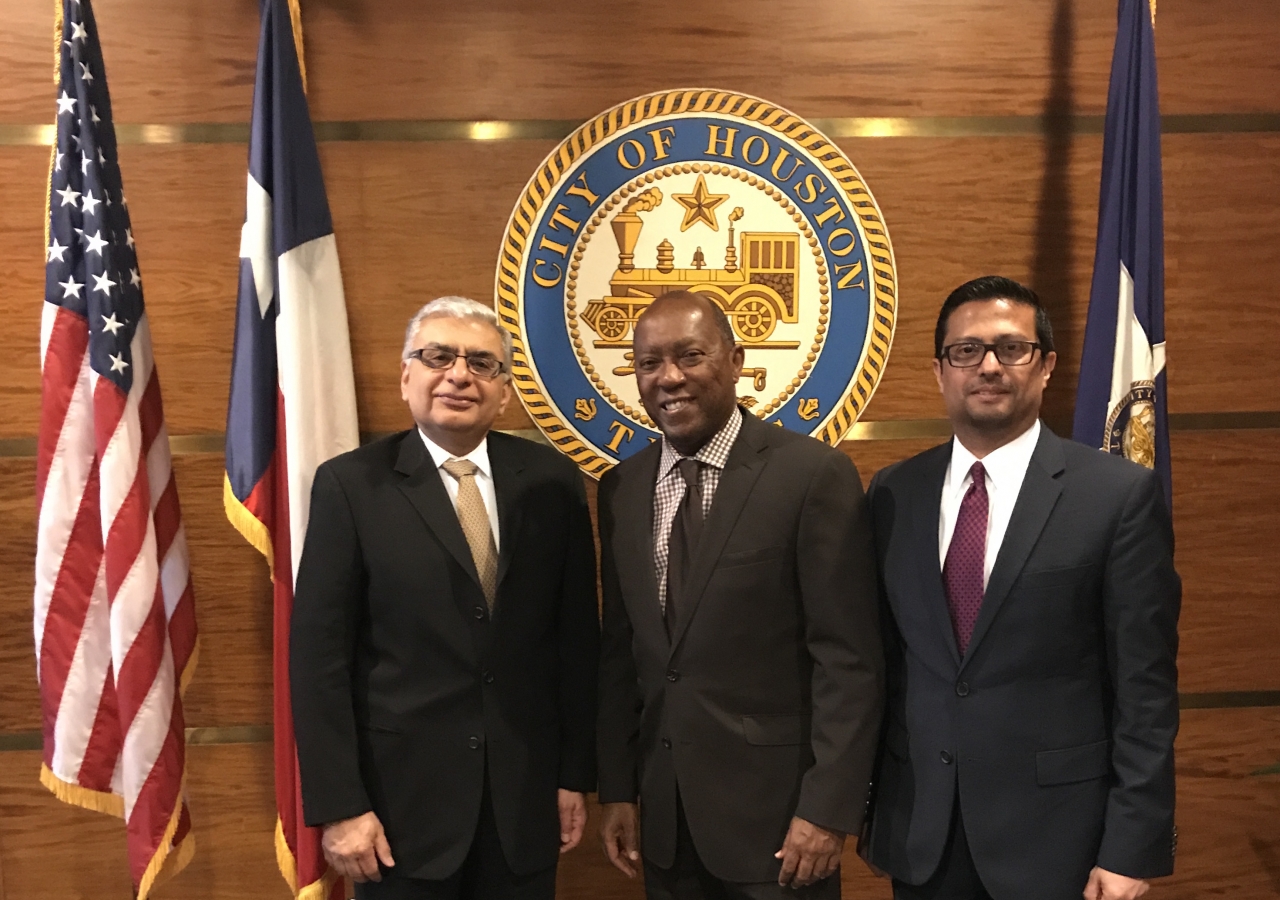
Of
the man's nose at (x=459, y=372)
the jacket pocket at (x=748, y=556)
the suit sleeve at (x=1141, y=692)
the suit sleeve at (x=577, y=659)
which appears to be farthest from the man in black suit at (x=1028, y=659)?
the man's nose at (x=459, y=372)

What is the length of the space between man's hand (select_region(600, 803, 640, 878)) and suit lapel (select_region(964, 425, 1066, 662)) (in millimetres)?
787

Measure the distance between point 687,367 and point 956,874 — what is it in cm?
110

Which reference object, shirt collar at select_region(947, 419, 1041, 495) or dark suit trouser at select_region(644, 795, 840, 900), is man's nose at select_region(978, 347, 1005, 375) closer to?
shirt collar at select_region(947, 419, 1041, 495)

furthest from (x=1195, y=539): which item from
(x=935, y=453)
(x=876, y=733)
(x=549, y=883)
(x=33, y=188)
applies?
(x=33, y=188)

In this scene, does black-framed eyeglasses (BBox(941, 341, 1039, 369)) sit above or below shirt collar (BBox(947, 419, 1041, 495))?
above

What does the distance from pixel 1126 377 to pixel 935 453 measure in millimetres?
952

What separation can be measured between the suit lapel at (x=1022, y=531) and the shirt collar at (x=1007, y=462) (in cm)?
3

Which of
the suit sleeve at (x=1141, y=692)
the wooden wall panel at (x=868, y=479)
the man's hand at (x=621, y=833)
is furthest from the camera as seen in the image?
the wooden wall panel at (x=868, y=479)

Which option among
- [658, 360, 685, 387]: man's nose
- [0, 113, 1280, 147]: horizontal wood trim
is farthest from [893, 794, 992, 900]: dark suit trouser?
[0, 113, 1280, 147]: horizontal wood trim

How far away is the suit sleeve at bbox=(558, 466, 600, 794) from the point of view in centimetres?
198

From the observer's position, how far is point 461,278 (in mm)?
2656

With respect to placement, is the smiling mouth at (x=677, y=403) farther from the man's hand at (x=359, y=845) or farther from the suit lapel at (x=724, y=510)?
the man's hand at (x=359, y=845)

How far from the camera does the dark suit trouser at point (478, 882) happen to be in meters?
1.88

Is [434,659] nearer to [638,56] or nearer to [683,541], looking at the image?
[683,541]
